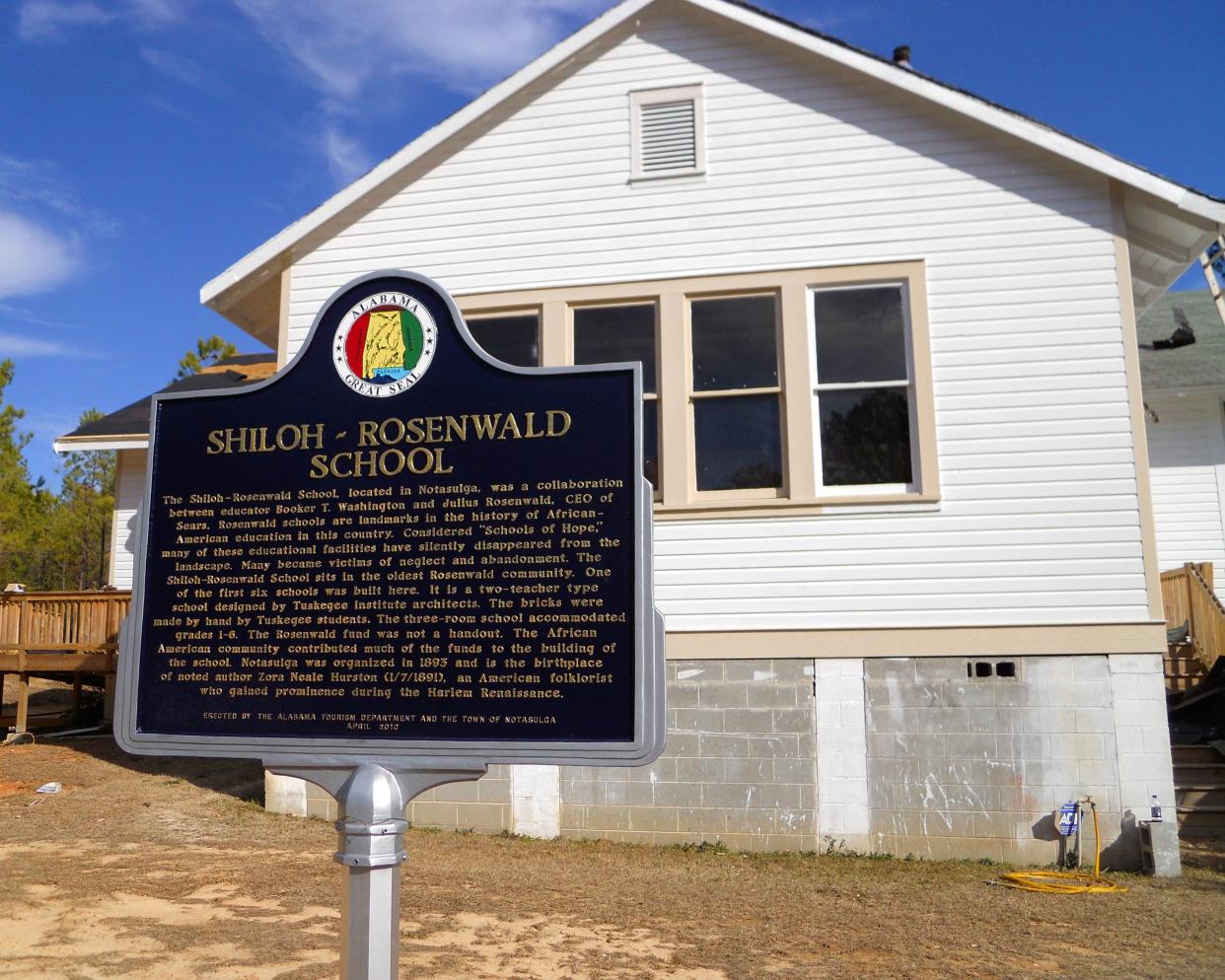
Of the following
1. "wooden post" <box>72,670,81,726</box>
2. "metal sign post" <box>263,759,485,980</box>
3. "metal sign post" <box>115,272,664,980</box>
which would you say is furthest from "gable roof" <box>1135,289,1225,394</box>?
"wooden post" <box>72,670,81,726</box>

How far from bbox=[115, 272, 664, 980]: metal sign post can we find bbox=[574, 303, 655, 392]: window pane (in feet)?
20.3

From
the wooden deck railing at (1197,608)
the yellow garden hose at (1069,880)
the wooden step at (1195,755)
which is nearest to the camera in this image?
the yellow garden hose at (1069,880)

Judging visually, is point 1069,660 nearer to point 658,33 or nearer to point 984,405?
point 984,405

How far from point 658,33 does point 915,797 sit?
8.06 m

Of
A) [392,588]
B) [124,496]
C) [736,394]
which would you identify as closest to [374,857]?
[392,588]

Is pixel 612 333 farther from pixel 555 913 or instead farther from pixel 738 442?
pixel 555 913

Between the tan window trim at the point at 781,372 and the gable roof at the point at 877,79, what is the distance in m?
1.66

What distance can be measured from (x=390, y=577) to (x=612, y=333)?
6728 millimetres

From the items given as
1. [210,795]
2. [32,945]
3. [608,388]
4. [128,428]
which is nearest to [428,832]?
[210,795]

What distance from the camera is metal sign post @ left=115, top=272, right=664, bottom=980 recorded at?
408cm

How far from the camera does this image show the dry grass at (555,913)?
6.32 m

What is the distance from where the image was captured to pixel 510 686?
13.5 ft

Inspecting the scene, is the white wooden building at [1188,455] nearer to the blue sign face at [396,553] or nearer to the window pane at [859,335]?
the window pane at [859,335]

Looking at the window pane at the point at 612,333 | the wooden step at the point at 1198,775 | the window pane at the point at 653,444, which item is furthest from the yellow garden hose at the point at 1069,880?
the window pane at the point at 612,333
